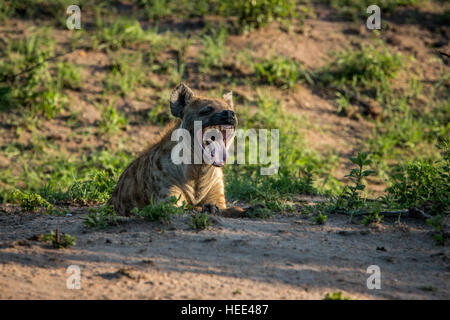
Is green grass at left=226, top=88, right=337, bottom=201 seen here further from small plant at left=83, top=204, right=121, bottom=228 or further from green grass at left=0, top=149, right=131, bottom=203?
small plant at left=83, top=204, right=121, bottom=228

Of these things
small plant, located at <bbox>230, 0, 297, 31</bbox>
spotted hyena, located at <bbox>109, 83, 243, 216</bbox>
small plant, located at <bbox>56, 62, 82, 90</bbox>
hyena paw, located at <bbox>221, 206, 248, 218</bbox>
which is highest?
small plant, located at <bbox>230, 0, 297, 31</bbox>

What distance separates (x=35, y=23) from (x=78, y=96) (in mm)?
2044

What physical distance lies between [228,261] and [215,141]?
1713 mm

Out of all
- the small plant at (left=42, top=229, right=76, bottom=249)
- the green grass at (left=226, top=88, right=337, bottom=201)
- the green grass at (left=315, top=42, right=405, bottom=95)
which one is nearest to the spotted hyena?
the green grass at (left=226, top=88, right=337, bottom=201)

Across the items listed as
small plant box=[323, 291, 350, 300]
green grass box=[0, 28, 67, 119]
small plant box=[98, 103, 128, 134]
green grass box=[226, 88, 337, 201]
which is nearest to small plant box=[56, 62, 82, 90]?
green grass box=[0, 28, 67, 119]

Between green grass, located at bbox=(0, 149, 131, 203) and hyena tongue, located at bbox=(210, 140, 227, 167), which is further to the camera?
green grass, located at bbox=(0, 149, 131, 203)

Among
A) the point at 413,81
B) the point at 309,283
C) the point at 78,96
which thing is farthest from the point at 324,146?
the point at 309,283

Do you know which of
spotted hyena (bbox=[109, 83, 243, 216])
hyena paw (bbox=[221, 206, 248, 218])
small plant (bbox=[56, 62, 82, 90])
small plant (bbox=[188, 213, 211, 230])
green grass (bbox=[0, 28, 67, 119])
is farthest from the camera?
small plant (bbox=[56, 62, 82, 90])

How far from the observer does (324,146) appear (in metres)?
8.20

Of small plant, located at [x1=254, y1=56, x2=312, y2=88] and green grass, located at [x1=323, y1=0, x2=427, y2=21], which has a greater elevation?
green grass, located at [x1=323, y1=0, x2=427, y2=21]

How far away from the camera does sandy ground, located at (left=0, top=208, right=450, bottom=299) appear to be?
3.20m

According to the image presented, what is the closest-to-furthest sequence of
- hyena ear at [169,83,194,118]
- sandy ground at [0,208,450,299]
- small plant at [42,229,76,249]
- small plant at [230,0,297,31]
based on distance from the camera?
sandy ground at [0,208,450,299], small plant at [42,229,76,249], hyena ear at [169,83,194,118], small plant at [230,0,297,31]

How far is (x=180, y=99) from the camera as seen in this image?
5305 mm
